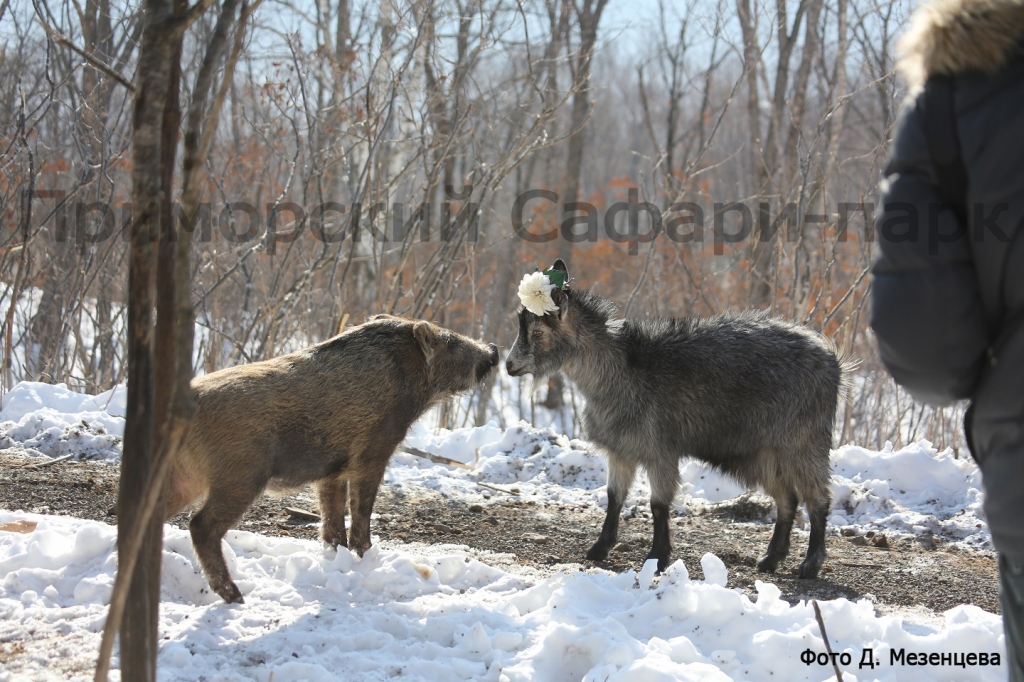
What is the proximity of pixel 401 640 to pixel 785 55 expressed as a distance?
13.7 metres

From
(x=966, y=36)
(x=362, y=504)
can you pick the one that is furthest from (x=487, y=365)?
(x=966, y=36)

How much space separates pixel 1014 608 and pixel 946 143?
3.58 ft

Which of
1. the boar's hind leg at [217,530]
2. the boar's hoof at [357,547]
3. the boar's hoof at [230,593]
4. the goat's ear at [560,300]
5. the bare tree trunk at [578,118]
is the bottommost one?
the boar's hoof at [357,547]

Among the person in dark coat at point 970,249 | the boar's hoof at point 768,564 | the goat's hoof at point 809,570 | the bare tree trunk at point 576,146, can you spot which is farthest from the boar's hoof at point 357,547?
the bare tree trunk at point 576,146

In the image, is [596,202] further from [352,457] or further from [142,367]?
[142,367]

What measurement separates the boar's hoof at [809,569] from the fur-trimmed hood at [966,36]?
144 inches

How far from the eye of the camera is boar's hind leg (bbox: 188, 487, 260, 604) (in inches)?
158

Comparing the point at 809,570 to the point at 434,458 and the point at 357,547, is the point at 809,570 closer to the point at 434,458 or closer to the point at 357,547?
the point at 357,547

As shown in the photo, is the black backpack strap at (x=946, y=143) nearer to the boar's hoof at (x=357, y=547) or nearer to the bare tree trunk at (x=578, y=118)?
the boar's hoof at (x=357, y=547)

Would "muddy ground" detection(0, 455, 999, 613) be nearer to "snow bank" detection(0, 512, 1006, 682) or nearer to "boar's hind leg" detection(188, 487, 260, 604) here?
"snow bank" detection(0, 512, 1006, 682)

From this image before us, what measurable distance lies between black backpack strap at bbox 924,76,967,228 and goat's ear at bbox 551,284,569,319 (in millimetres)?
3737

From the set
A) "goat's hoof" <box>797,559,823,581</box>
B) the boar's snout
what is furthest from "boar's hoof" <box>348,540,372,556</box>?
"goat's hoof" <box>797,559,823,581</box>

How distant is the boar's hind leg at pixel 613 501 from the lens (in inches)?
218

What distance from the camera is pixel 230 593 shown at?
13.1 feet
